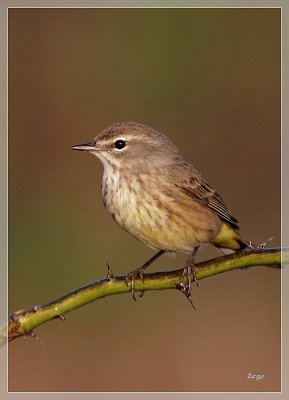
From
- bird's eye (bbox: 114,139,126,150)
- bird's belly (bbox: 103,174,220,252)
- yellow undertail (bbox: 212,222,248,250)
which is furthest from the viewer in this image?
yellow undertail (bbox: 212,222,248,250)

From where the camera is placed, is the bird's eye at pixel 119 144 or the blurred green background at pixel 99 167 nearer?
the bird's eye at pixel 119 144

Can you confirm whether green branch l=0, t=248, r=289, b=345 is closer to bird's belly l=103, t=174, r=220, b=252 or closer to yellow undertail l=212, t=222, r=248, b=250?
bird's belly l=103, t=174, r=220, b=252

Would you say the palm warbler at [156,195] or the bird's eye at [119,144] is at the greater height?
the bird's eye at [119,144]

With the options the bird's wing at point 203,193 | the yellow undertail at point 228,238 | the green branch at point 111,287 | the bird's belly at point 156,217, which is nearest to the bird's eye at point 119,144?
the bird's belly at point 156,217

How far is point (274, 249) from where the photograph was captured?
3594mm

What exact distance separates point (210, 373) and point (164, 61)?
4834mm

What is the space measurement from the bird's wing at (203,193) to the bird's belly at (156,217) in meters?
0.17

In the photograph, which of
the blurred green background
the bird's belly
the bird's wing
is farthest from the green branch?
the blurred green background

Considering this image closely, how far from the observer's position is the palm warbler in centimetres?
561

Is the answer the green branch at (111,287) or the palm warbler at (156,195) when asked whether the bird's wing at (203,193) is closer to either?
the palm warbler at (156,195)

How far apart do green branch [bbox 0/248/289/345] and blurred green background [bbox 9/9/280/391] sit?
11.3 feet

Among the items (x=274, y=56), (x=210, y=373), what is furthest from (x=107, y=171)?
(x=274, y=56)

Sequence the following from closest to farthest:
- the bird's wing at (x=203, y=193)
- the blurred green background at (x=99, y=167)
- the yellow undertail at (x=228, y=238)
→ the bird's wing at (x=203, y=193) < the yellow undertail at (x=228, y=238) < the blurred green background at (x=99, y=167)

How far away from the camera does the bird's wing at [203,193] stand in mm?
6137
